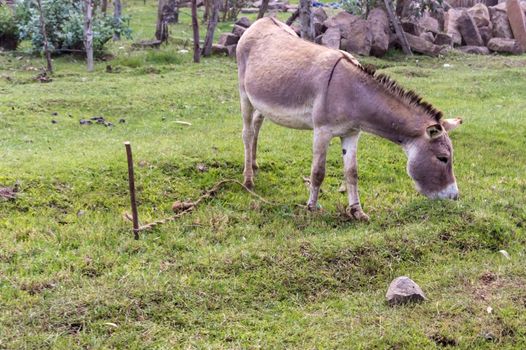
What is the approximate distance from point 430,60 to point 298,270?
13298mm

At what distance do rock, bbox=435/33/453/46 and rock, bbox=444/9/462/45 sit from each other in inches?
32.3

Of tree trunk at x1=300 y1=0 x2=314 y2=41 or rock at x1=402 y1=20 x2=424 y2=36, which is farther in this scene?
rock at x1=402 y1=20 x2=424 y2=36

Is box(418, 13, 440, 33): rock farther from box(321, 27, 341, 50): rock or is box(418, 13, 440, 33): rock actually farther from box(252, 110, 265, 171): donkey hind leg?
box(252, 110, 265, 171): donkey hind leg

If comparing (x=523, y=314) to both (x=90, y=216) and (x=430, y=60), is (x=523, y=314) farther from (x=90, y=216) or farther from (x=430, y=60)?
(x=430, y=60)

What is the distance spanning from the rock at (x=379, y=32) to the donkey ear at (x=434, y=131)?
11493 mm

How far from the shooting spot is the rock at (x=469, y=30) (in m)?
20.0

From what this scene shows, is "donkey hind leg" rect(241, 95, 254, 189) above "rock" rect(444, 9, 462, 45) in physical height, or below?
below

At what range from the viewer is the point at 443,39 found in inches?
744

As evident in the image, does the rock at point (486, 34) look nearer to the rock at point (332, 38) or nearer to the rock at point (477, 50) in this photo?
the rock at point (477, 50)

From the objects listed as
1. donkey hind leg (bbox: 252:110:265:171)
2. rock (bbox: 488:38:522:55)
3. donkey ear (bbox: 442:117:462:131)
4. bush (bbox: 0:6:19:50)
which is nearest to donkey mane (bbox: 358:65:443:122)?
donkey ear (bbox: 442:117:462:131)

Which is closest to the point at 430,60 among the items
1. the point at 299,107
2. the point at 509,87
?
the point at 509,87

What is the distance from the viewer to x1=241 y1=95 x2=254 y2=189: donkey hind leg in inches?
299

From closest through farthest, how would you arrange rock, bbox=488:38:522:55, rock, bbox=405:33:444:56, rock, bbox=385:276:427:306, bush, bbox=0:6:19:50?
rock, bbox=385:276:427:306 → bush, bbox=0:6:19:50 → rock, bbox=405:33:444:56 → rock, bbox=488:38:522:55

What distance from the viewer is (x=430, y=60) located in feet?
56.4
